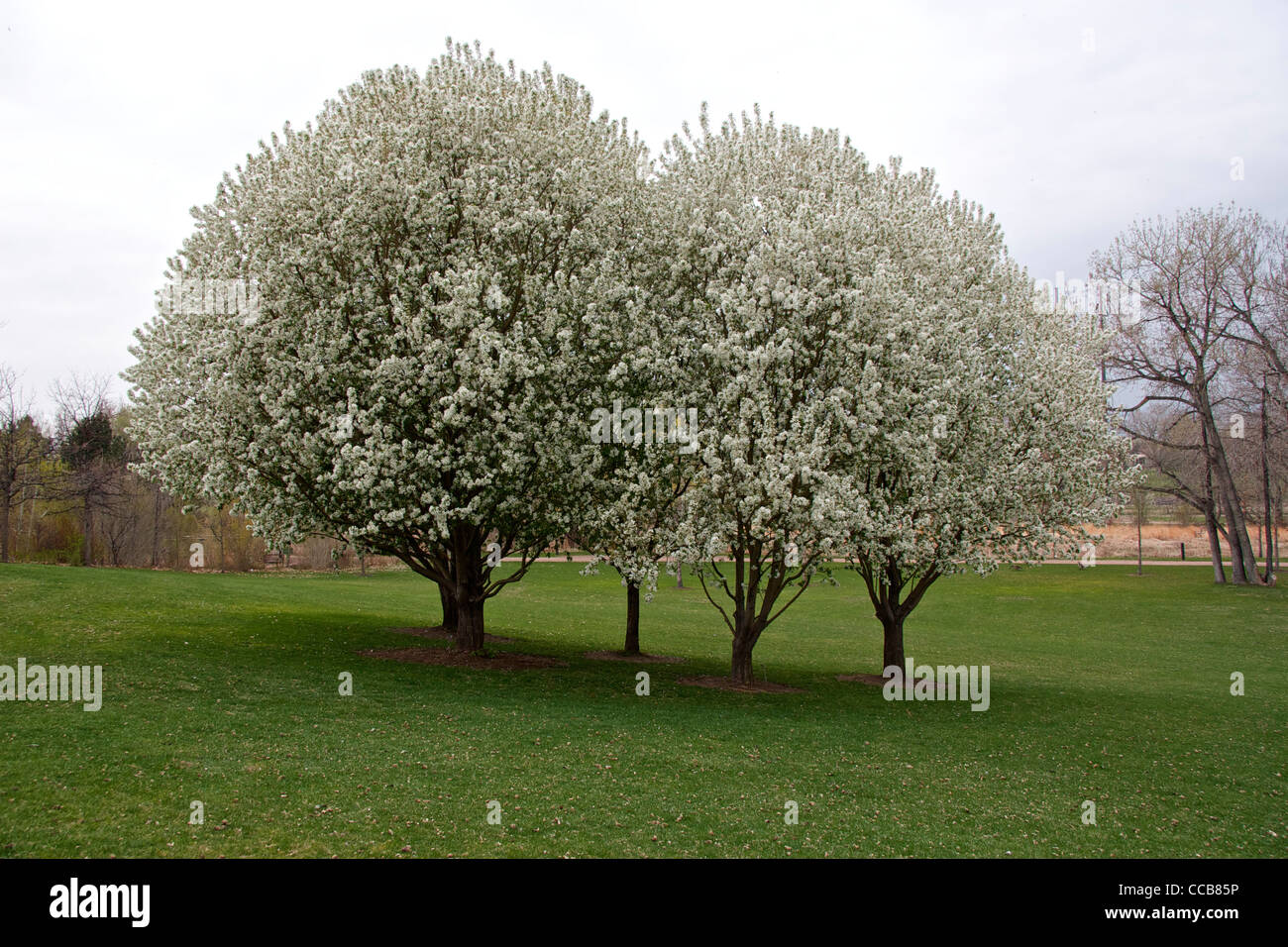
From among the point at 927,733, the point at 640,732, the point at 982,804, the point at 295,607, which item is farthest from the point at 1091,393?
the point at 295,607

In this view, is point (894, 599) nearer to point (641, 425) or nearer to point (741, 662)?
point (741, 662)

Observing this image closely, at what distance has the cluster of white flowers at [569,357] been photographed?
681 inches

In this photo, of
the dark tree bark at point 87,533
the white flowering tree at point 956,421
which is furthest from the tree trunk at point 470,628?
the dark tree bark at point 87,533

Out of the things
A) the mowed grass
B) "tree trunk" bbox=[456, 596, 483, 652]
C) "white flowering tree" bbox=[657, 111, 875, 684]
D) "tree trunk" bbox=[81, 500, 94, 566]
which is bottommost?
the mowed grass

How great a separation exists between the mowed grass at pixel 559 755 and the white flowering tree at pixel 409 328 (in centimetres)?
414

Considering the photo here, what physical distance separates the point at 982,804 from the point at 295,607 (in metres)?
28.2

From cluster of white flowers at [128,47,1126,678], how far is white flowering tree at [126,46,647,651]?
0.08 m

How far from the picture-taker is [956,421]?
19.9 metres

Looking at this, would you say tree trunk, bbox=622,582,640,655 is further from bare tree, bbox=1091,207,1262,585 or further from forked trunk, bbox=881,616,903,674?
bare tree, bbox=1091,207,1262,585

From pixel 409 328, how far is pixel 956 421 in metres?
13.1

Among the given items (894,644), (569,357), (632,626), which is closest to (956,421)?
(894,644)

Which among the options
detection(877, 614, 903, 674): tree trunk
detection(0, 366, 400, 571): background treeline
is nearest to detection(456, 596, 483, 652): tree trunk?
detection(877, 614, 903, 674): tree trunk

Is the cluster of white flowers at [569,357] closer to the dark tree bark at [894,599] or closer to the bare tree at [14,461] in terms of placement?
the dark tree bark at [894,599]

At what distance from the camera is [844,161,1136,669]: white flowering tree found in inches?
713
